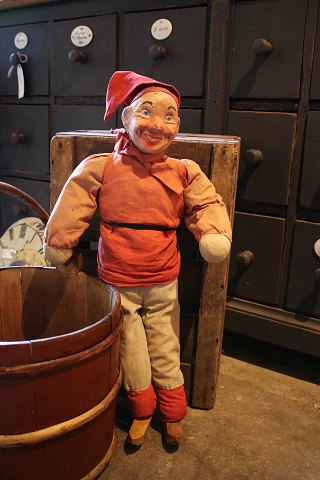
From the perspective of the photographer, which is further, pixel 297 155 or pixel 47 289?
pixel 297 155

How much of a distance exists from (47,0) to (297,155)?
878 mm

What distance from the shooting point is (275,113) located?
3.97 ft

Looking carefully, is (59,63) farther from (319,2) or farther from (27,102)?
(319,2)

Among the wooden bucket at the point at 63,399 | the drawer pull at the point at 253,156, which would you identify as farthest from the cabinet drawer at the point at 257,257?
the wooden bucket at the point at 63,399

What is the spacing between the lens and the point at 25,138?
1628mm

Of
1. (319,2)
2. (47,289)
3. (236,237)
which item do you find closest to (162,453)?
(47,289)

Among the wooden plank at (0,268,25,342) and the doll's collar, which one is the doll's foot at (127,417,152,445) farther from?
the doll's collar

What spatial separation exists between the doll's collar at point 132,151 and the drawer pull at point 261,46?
0.39 meters

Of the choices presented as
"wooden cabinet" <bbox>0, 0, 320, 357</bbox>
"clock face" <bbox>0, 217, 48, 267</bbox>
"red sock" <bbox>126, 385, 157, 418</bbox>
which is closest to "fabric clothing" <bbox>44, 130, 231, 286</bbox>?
"wooden cabinet" <bbox>0, 0, 320, 357</bbox>

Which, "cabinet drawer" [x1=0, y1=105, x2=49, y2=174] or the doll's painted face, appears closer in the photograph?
the doll's painted face

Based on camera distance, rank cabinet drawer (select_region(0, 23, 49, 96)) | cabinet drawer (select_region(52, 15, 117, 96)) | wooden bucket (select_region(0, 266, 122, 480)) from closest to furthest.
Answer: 1. wooden bucket (select_region(0, 266, 122, 480))
2. cabinet drawer (select_region(52, 15, 117, 96))
3. cabinet drawer (select_region(0, 23, 49, 96))

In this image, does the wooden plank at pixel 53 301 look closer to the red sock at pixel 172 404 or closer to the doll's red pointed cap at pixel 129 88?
the red sock at pixel 172 404

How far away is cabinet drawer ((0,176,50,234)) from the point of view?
64.2 inches

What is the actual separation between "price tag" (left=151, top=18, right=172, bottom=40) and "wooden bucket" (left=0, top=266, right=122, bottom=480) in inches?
27.4
